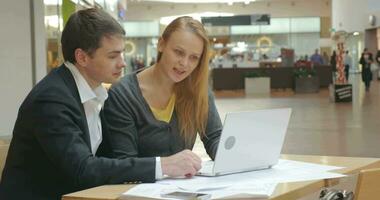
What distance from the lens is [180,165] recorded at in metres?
2.01

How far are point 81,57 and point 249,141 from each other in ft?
2.19

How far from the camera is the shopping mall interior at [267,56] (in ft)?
24.8

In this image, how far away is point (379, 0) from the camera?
30656mm

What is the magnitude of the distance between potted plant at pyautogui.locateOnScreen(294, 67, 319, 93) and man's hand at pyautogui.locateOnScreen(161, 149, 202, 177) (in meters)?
20.3

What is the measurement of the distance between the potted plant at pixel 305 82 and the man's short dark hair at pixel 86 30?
20364 mm

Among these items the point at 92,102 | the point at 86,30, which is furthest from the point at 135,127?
the point at 86,30

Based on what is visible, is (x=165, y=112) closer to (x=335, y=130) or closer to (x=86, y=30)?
(x=86, y=30)

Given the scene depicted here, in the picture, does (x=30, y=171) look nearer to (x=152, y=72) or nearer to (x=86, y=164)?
(x=86, y=164)

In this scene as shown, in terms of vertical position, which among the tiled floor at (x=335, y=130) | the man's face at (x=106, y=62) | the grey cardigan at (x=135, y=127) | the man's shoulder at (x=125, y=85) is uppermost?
the man's face at (x=106, y=62)

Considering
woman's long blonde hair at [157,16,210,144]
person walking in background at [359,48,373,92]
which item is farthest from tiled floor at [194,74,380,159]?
person walking in background at [359,48,373,92]

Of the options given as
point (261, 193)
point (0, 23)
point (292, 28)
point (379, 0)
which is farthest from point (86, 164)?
point (292, 28)

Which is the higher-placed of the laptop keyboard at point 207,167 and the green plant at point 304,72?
the laptop keyboard at point 207,167

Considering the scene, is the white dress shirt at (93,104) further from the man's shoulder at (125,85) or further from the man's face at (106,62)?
the man's shoulder at (125,85)

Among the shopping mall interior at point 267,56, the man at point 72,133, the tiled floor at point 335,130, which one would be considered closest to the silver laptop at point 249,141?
the man at point 72,133
